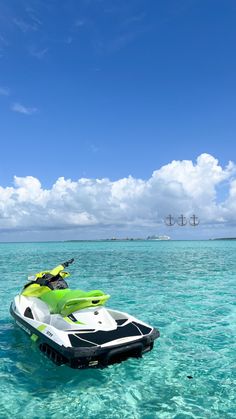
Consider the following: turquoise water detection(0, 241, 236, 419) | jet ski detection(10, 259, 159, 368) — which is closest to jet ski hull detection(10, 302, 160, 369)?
jet ski detection(10, 259, 159, 368)

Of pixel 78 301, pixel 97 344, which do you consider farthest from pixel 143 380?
pixel 78 301

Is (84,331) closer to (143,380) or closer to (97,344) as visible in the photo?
(97,344)

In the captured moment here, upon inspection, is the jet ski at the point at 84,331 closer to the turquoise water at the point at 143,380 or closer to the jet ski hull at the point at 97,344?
the jet ski hull at the point at 97,344

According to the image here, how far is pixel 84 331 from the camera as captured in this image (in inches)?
235

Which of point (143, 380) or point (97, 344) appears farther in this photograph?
point (143, 380)

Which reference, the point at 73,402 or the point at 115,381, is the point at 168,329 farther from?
the point at 73,402

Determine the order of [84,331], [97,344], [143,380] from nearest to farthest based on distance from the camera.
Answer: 1. [97,344]
2. [143,380]
3. [84,331]

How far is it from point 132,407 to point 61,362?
4.60ft

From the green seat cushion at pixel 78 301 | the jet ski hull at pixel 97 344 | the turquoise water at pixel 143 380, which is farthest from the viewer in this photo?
the green seat cushion at pixel 78 301

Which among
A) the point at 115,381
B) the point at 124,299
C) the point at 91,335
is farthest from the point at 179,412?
the point at 124,299

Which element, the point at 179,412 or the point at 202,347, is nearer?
the point at 179,412

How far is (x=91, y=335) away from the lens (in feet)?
19.1

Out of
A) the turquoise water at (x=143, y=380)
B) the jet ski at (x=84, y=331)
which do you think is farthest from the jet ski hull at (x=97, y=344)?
the turquoise water at (x=143, y=380)

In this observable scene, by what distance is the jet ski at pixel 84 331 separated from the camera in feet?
18.0
